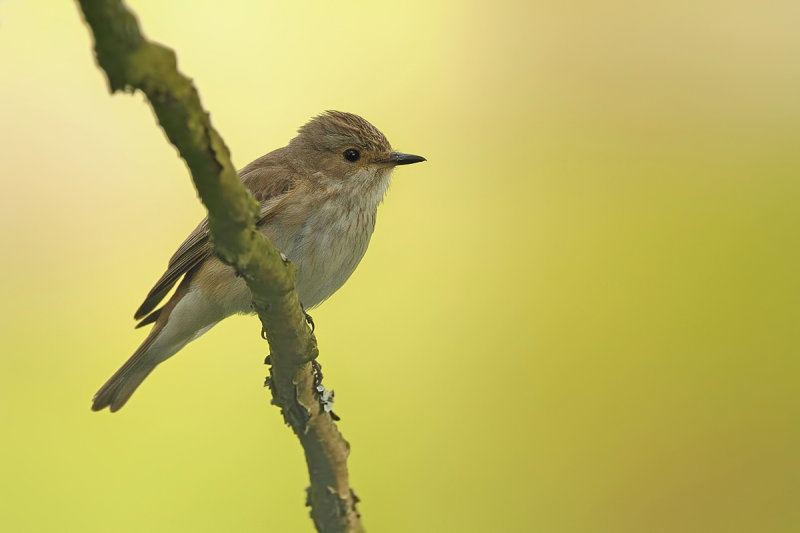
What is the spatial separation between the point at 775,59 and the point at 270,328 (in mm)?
4310

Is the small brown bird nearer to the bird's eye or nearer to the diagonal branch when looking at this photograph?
the bird's eye

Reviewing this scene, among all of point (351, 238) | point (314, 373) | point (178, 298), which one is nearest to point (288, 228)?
point (351, 238)

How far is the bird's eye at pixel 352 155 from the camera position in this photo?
3.32m

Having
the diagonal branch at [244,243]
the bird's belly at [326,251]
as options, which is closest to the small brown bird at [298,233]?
the bird's belly at [326,251]

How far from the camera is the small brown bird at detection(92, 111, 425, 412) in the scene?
3004 millimetres

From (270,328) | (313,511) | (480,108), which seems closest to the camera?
(270,328)

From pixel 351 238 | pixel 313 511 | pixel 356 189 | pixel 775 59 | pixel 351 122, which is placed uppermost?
pixel 775 59

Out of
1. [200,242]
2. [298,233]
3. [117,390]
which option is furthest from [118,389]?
[298,233]

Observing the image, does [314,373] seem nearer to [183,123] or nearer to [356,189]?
[183,123]

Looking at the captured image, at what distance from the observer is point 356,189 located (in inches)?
126

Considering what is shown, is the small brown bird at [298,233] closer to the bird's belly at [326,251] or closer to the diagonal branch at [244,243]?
the bird's belly at [326,251]

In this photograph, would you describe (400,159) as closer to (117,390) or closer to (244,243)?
(117,390)

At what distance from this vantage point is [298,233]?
9.81 ft

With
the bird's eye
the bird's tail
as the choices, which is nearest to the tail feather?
the bird's tail
